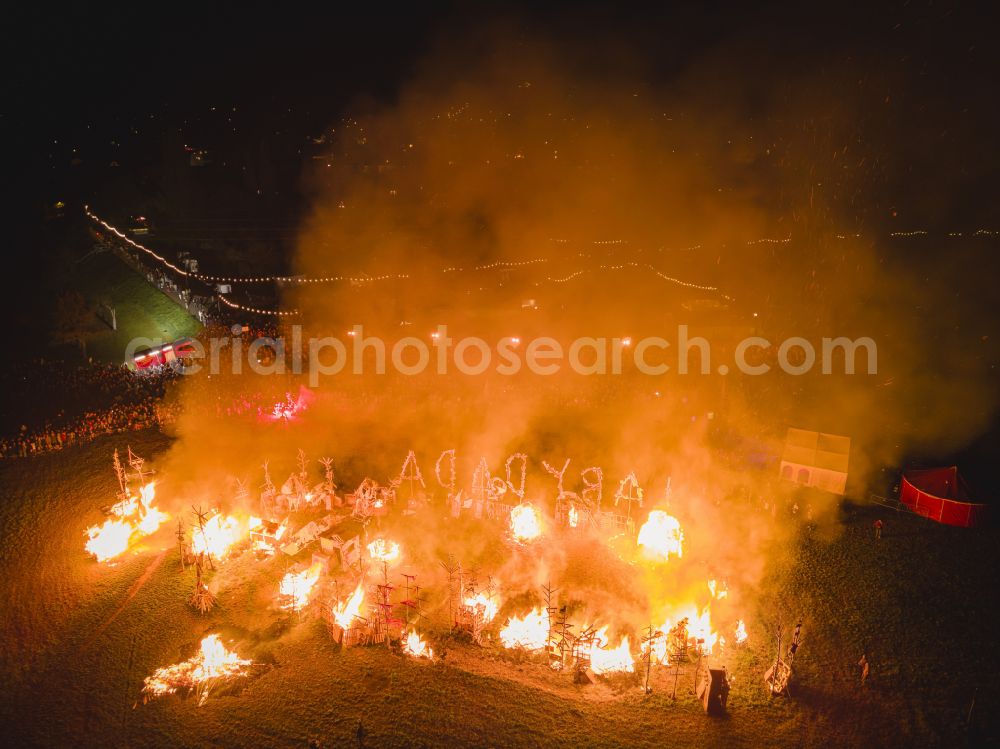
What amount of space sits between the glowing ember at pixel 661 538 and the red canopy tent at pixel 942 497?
13.9 ft

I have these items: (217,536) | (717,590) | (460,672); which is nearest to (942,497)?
(717,590)

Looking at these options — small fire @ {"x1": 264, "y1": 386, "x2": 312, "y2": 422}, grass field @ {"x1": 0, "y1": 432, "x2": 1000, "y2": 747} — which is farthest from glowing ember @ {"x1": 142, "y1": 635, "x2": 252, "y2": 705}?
small fire @ {"x1": 264, "y1": 386, "x2": 312, "y2": 422}

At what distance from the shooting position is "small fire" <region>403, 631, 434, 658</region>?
21.2 feet

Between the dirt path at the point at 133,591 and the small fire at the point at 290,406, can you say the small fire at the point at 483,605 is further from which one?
the small fire at the point at 290,406

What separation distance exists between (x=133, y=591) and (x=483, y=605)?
481cm

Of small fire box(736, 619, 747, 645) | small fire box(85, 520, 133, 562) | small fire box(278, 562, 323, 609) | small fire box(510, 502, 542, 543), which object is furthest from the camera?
small fire box(510, 502, 542, 543)

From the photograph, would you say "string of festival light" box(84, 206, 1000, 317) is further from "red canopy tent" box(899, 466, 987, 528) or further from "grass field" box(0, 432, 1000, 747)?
"red canopy tent" box(899, 466, 987, 528)

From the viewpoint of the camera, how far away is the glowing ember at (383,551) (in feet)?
26.8

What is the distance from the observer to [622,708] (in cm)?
584

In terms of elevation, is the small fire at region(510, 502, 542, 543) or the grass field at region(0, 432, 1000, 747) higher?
the small fire at region(510, 502, 542, 543)

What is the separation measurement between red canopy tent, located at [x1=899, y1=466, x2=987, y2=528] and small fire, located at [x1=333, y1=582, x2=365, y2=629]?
896 centimetres

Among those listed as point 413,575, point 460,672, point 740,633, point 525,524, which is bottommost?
point 460,672

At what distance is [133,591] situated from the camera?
7523 millimetres

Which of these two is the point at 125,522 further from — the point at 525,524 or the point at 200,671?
the point at 525,524
